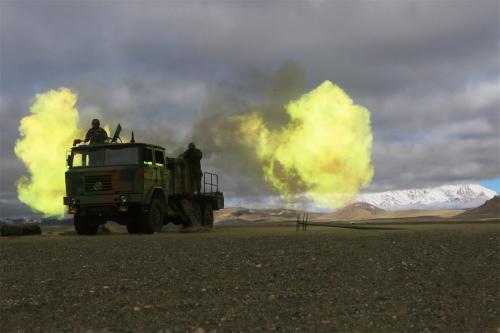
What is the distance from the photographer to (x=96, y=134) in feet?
70.1

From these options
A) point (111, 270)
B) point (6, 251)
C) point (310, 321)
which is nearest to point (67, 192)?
point (6, 251)

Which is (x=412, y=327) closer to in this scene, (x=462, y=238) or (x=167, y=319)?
(x=167, y=319)

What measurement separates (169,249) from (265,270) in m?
3.83

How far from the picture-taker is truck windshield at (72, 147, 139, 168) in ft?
65.0

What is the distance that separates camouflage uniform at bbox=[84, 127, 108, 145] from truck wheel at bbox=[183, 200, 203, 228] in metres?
4.91

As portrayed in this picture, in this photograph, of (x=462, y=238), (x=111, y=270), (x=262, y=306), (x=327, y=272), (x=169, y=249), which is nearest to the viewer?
(x=262, y=306)

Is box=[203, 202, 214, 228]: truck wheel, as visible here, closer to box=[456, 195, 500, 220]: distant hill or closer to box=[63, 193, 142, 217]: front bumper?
box=[63, 193, 142, 217]: front bumper

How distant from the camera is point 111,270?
10227 mm

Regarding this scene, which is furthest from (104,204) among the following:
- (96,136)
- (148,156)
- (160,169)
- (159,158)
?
(96,136)

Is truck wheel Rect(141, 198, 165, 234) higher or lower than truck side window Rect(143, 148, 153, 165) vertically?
lower

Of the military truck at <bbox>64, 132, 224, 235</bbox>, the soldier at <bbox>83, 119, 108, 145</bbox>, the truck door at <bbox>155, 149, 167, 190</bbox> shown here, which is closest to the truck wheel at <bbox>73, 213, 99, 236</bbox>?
the military truck at <bbox>64, 132, 224, 235</bbox>

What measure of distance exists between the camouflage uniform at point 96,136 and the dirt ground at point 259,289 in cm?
918

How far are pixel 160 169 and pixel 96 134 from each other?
9.62ft

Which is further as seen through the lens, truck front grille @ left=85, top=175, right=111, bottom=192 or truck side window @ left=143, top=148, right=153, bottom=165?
truck side window @ left=143, top=148, right=153, bottom=165
